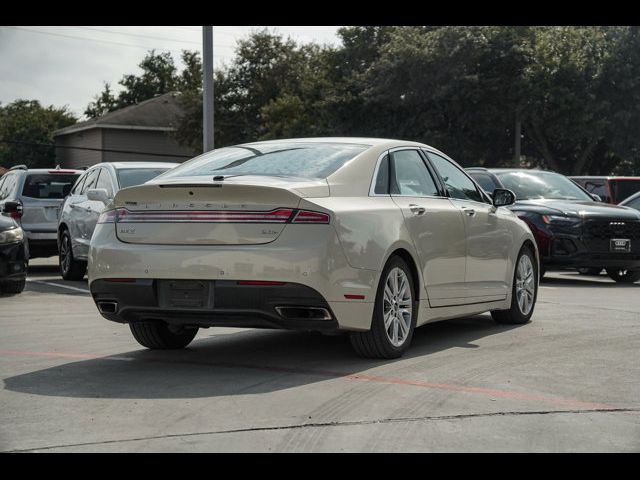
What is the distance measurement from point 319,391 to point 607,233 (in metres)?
9.83

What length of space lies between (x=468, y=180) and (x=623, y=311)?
2.79 meters

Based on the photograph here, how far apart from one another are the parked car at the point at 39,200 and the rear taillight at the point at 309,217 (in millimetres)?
11088

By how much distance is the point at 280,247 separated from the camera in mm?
7066

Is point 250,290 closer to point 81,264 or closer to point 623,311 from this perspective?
point 623,311

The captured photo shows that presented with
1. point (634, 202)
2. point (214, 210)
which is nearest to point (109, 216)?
point (214, 210)

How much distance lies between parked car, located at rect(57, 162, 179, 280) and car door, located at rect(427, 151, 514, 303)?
5799 millimetres

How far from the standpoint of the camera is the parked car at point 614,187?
25.2 meters

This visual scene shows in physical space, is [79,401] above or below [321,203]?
below

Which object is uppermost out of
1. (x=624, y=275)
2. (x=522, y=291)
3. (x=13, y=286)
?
(x=522, y=291)

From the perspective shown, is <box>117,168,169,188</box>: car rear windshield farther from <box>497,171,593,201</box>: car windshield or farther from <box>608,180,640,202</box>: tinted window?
<box>608,180,640,202</box>: tinted window

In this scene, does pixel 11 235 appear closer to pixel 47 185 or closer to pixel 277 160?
pixel 47 185

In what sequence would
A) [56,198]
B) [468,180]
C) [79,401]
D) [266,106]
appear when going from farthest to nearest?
[266,106]
[56,198]
[468,180]
[79,401]
